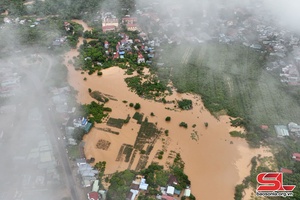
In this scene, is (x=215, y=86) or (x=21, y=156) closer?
(x=21, y=156)

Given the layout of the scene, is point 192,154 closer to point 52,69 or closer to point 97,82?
point 97,82

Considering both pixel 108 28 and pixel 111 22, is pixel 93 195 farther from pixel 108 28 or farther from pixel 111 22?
pixel 111 22

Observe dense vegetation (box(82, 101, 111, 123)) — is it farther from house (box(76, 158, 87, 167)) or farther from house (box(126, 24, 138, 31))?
house (box(126, 24, 138, 31))

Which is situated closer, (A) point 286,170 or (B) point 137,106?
(A) point 286,170

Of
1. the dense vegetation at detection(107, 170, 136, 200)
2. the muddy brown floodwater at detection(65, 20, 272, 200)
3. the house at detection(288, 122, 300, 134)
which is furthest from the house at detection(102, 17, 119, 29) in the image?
the house at detection(288, 122, 300, 134)

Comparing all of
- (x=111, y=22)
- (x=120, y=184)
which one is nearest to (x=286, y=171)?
(x=120, y=184)

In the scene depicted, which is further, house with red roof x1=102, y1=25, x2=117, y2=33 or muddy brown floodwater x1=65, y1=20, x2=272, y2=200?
house with red roof x1=102, y1=25, x2=117, y2=33

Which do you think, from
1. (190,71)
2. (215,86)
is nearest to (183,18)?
(190,71)
